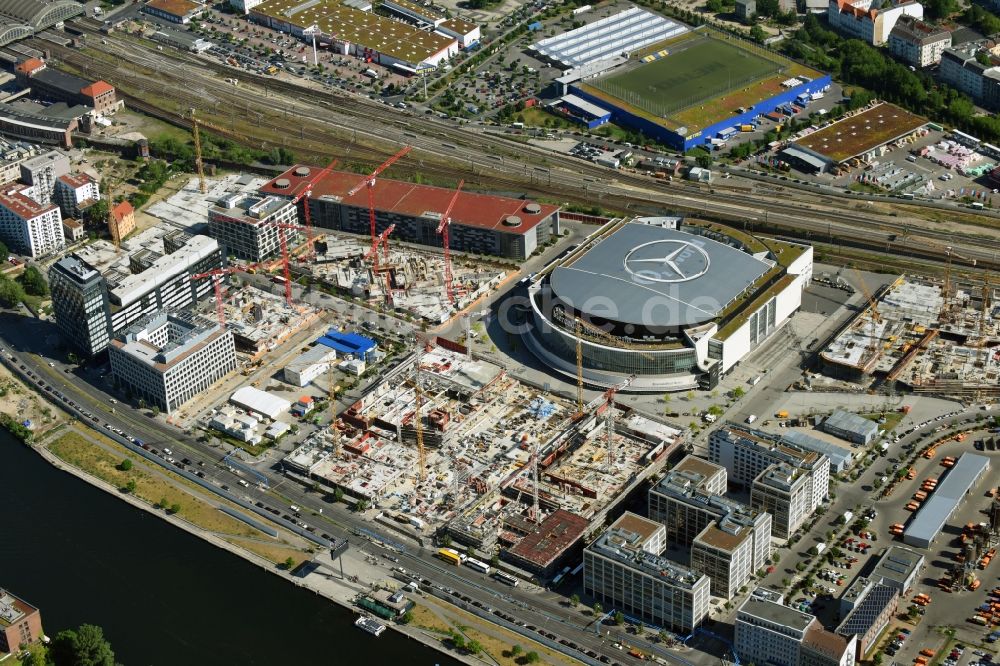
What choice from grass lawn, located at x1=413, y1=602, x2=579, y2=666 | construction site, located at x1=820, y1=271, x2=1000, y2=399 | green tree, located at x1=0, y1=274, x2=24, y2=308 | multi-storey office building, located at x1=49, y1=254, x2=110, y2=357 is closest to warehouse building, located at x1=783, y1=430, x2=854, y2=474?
construction site, located at x1=820, y1=271, x2=1000, y2=399

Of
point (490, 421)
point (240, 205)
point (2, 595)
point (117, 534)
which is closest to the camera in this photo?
point (2, 595)

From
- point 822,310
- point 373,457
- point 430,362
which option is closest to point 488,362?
point 430,362

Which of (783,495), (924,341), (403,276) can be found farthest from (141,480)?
(924,341)

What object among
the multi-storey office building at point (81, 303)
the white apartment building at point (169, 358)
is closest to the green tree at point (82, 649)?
the white apartment building at point (169, 358)

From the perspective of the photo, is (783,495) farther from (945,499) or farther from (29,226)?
(29,226)

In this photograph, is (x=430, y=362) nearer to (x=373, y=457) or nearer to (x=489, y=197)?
(x=373, y=457)

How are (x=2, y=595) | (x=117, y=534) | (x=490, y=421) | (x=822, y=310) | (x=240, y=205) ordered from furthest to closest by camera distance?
(x=240, y=205) < (x=822, y=310) < (x=490, y=421) < (x=117, y=534) < (x=2, y=595)

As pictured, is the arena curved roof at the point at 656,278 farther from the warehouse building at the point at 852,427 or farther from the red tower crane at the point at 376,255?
the red tower crane at the point at 376,255
